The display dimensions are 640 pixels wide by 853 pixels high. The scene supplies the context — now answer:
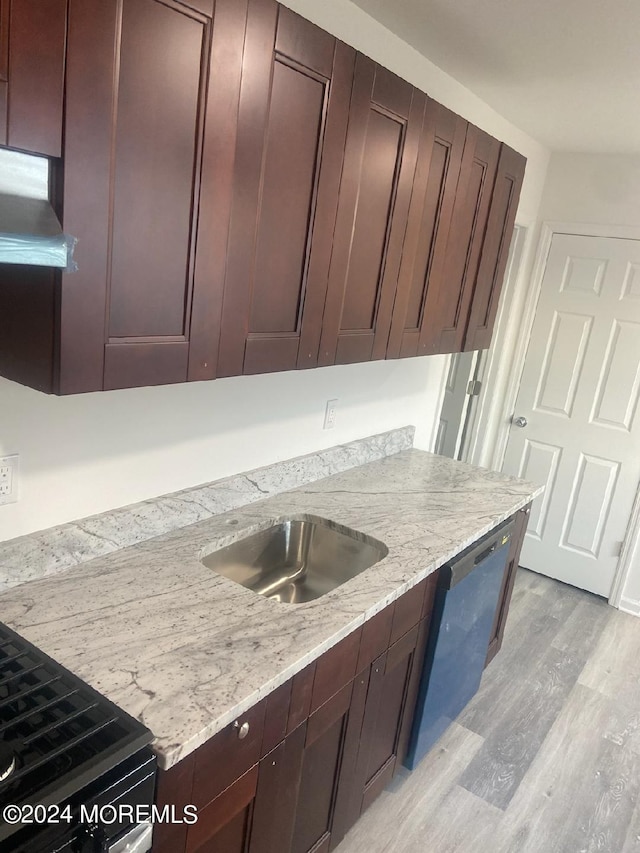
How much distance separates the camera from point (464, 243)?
7.19ft

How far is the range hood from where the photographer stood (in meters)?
0.84

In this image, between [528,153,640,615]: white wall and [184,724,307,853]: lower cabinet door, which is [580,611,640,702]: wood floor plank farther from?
[184,724,307,853]: lower cabinet door

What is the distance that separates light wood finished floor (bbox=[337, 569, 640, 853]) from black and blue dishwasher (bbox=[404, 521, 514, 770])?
6.1 inches

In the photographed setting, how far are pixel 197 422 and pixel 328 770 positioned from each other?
1.01 m

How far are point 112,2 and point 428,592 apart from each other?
165 cm

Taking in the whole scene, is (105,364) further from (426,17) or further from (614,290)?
(614,290)

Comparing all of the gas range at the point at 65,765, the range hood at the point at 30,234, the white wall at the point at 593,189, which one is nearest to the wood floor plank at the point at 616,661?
the white wall at the point at 593,189

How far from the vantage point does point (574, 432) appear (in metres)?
3.58

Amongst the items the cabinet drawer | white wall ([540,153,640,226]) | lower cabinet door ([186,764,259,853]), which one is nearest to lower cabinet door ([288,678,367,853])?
the cabinet drawer

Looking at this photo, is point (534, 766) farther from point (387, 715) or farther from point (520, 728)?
point (387, 715)

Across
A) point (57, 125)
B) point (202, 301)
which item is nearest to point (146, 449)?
point (202, 301)

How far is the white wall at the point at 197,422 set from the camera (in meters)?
1.40

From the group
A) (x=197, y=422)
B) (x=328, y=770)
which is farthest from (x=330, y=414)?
(x=328, y=770)

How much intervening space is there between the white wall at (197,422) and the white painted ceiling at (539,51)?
0.10 meters
